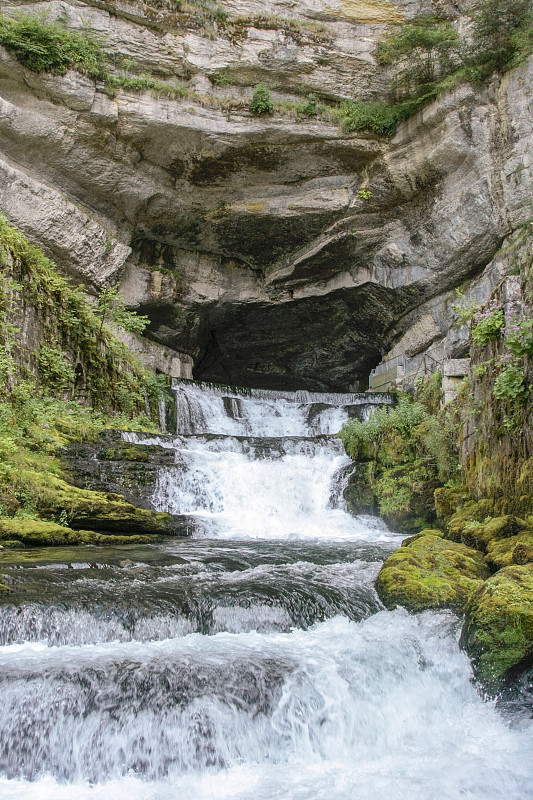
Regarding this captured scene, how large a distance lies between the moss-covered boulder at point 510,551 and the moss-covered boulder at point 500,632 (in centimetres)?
101

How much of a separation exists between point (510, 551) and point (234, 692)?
332 centimetres

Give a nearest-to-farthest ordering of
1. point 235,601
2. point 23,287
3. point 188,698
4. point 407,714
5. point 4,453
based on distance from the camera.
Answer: point 188,698
point 407,714
point 235,601
point 4,453
point 23,287

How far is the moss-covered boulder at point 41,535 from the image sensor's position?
672 centimetres

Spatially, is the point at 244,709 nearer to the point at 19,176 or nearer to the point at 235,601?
the point at 235,601

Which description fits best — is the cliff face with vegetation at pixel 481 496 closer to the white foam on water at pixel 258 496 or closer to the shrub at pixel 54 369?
the white foam on water at pixel 258 496

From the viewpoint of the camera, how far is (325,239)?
19.8m

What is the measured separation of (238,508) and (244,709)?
22.1ft

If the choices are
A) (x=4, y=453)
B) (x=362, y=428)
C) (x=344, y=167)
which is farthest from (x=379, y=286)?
(x=4, y=453)

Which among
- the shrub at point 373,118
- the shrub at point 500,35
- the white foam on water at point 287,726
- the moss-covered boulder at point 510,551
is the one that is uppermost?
the shrub at point 500,35

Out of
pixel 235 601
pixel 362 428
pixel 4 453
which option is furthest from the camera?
pixel 362 428

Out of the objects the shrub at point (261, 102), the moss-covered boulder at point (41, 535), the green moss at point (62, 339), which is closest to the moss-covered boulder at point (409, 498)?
the moss-covered boulder at point (41, 535)

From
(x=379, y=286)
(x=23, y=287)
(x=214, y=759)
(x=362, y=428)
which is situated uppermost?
(x=379, y=286)

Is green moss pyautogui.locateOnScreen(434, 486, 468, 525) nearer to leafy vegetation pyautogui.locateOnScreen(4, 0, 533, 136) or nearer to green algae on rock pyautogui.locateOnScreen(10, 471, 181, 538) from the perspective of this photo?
green algae on rock pyautogui.locateOnScreen(10, 471, 181, 538)

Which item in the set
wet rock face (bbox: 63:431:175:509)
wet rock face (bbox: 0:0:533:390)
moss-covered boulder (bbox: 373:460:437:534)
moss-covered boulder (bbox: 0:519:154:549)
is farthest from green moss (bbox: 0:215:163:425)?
moss-covered boulder (bbox: 373:460:437:534)
